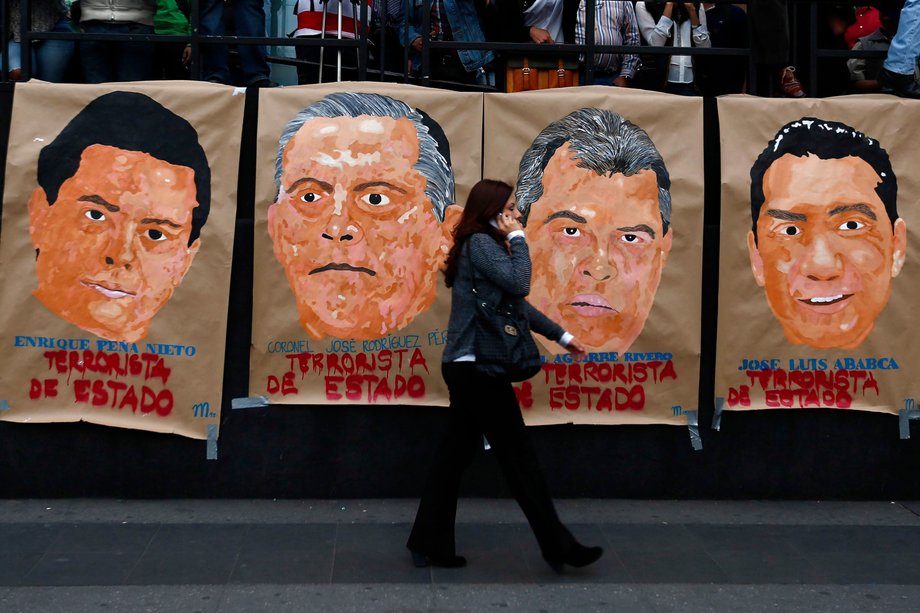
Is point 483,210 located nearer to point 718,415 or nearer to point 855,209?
point 718,415

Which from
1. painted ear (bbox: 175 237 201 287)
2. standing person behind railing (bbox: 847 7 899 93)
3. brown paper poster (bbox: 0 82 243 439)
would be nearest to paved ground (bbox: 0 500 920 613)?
brown paper poster (bbox: 0 82 243 439)

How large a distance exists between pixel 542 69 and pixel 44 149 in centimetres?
324

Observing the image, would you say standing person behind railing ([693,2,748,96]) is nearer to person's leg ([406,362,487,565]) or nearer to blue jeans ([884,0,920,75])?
blue jeans ([884,0,920,75])

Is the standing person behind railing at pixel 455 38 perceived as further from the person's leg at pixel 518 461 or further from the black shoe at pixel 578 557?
the black shoe at pixel 578 557

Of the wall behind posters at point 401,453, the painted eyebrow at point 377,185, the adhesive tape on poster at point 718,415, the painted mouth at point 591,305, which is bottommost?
the wall behind posters at point 401,453

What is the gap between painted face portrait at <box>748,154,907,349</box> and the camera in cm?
672

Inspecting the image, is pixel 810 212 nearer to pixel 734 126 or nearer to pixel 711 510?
pixel 734 126

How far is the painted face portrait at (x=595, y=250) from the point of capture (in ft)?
21.7

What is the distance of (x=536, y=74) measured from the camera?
291 inches

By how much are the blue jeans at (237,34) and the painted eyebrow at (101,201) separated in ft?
4.12

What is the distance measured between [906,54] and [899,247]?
124cm

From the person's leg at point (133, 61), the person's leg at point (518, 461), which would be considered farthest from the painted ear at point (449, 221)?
the person's leg at point (133, 61)

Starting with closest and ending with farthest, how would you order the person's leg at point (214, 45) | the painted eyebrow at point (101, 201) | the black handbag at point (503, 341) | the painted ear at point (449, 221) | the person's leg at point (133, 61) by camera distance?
the black handbag at point (503, 341), the painted eyebrow at point (101, 201), the painted ear at point (449, 221), the person's leg at point (133, 61), the person's leg at point (214, 45)

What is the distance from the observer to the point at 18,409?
6.54 metres
